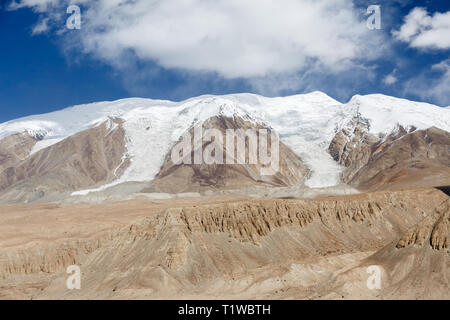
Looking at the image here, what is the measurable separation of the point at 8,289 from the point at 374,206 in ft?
203

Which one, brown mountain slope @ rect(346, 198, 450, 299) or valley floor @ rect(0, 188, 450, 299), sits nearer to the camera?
brown mountain slope @ rect(346, 198, 450, 299)

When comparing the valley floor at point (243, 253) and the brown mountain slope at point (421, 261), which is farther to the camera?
the valley floor at point (243, 253)

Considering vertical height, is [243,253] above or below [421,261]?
above

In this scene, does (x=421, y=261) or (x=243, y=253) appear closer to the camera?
(x=421, y=261)

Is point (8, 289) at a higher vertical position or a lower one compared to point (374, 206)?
lower

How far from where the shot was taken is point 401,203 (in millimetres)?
102938
